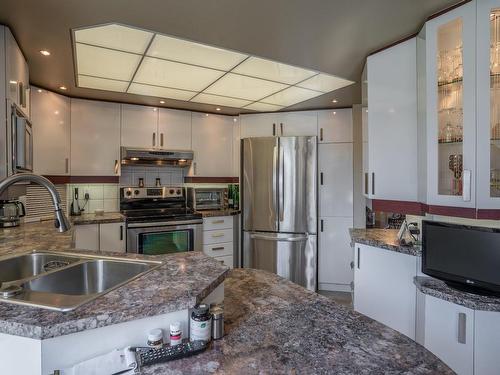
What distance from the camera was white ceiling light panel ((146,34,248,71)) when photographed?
2062 mm

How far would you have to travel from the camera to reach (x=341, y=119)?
3.87m

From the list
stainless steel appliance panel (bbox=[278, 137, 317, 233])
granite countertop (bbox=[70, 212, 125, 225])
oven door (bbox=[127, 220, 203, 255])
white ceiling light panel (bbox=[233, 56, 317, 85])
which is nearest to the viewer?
white ceiling light panel (bbox=[233, 56, 317, 85])

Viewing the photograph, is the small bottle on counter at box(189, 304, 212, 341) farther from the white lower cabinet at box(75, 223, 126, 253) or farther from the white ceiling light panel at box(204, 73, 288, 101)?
the white lower cabinet at box(75, 223, 126, 253)

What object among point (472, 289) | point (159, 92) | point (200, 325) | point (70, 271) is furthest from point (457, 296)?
point (159, 92)

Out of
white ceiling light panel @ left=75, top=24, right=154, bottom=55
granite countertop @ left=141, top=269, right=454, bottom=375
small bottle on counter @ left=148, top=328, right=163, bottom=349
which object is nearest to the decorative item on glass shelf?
granite countertop @ left=141, top=269, right=454, bottom=375

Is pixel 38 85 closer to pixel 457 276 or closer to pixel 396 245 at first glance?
pixel 396 245

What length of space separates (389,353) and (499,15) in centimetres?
176

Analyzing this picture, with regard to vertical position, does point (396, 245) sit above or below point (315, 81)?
below

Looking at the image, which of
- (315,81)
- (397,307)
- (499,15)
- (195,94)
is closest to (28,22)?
(195,94)

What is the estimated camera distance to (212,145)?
13.8 ft

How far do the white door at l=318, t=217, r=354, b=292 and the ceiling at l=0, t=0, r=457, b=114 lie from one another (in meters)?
2.03

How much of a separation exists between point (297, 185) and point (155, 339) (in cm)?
308

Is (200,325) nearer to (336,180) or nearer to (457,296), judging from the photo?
(457,296)

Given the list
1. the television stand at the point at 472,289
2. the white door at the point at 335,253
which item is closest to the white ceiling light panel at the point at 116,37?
the television stand at the point at 472,289
